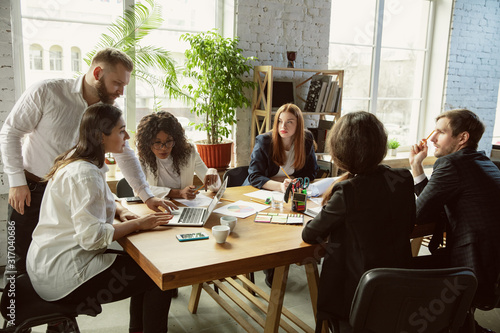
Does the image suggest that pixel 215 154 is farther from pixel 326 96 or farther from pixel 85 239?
pixel 85 239

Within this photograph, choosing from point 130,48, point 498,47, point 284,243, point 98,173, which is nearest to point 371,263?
point 284,243

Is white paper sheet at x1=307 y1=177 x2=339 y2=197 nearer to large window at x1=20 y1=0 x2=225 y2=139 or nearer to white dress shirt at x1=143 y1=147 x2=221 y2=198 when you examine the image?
white dress shirt at x1=143 y1=147 x2=221 y2=198

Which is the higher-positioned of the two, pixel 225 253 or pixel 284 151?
pixel 284 151

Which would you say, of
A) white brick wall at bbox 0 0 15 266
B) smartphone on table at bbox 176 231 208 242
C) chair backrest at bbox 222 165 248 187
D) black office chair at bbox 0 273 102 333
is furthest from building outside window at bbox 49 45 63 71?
smartphone on table at bbox 176 231 208 242

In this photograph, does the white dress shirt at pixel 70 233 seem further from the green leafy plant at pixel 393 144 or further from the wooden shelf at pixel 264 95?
the green leafy plant at pixel 393 144

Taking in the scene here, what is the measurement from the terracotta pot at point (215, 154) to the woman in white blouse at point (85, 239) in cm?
195

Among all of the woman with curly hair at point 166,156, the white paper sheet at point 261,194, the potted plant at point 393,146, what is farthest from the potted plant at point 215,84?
the potted plant at point 393,146

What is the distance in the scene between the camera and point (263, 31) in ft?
13.2

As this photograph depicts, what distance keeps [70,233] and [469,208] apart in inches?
68.3

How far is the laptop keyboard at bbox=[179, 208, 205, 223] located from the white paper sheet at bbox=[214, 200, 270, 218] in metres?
0.10

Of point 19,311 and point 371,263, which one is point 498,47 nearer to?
point 371,263

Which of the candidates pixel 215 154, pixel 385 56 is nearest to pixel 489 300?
pixel 215 154

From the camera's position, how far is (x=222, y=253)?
163cm

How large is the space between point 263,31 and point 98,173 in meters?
2.78
